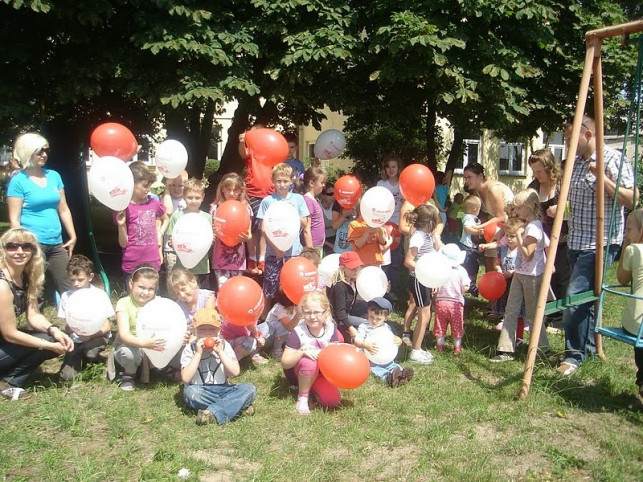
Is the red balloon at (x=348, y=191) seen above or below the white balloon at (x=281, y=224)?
above

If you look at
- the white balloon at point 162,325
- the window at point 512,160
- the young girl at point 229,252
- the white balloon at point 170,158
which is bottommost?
the white balloon at point 162,325

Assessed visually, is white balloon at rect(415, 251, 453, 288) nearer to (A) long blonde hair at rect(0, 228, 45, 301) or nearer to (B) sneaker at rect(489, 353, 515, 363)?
(B) sneaker at rect(489, 353, 515, 363)

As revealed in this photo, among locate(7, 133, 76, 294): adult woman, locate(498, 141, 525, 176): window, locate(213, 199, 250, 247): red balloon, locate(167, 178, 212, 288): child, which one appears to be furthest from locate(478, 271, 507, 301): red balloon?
locate(498, 141, 525, 176): window

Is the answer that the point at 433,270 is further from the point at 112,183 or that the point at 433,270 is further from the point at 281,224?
the point at 112,183

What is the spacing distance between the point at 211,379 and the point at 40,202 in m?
2.45

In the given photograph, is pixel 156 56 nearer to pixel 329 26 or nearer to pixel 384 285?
pixel 329 26

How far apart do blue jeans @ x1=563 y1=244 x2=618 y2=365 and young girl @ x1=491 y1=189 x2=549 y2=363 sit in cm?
32

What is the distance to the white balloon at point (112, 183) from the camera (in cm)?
472

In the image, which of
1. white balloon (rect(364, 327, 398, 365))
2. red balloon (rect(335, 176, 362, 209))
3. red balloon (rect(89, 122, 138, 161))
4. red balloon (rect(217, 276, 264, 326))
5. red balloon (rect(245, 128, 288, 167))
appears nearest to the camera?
red balloon (rect(217, 276, 264, 326))

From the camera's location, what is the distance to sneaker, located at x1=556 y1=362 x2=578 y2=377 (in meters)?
4.46

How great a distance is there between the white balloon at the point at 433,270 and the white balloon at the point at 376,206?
2.13 ft

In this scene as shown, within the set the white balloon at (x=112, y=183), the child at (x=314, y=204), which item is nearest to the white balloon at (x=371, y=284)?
the child at (x=314, y=204)

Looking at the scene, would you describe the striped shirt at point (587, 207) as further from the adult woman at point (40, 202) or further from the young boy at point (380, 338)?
the adult woman at point (40, 202)

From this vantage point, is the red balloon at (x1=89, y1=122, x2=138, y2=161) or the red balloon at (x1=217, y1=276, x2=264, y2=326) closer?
the red balloon at (x1=217, y1=276, x2=264, y2=326)
